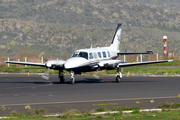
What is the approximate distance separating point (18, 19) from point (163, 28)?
205ft

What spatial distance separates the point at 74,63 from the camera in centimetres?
2667

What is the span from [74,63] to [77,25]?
4270 inches

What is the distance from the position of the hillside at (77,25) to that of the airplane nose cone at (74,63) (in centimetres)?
8545

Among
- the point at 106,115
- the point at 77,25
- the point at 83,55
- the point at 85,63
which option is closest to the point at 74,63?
the point at 85,63

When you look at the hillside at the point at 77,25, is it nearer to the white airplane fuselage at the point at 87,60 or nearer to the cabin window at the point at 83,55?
the white airplane fuselage at the point at 87,60

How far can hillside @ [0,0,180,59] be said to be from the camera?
124000mm

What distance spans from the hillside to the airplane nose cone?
85.4 meters

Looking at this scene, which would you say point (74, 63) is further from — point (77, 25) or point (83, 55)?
point (77, 25)

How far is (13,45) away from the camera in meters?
121

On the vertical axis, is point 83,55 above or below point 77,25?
below

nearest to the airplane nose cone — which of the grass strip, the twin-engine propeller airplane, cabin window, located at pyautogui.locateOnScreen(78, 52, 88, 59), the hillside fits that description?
the twin-engine propeller airplane

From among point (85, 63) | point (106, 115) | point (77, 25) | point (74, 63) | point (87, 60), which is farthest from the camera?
point (77, 25)

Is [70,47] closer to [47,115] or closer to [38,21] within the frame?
[38,21]

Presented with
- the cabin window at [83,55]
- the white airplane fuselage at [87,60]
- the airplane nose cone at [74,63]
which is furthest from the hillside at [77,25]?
the airplane nose cone at [74,63]
